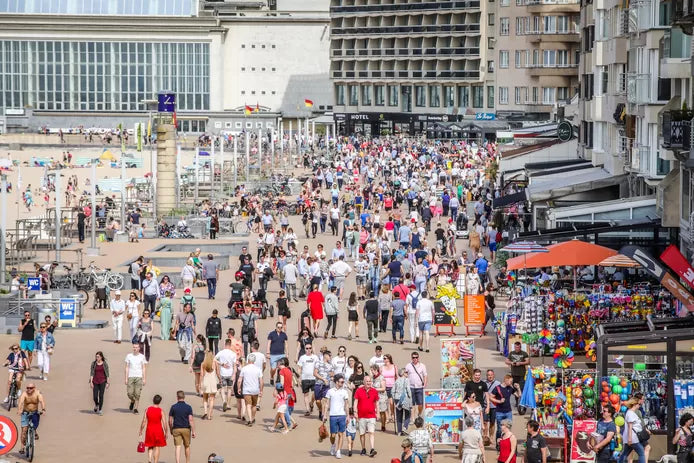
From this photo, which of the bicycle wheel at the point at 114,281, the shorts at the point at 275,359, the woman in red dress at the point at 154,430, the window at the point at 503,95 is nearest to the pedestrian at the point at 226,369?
the shorts at the point at 275,359

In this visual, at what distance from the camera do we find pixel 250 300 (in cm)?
3481

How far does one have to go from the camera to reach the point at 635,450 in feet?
67.0

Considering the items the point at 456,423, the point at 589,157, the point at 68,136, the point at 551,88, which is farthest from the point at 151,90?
the point at 456,423

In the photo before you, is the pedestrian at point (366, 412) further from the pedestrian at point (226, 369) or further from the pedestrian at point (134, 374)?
the pedestrian at point (134, 374)

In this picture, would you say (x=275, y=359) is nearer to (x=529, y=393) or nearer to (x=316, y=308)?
(x=529, y=393)

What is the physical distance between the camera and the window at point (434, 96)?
14025 centimetres

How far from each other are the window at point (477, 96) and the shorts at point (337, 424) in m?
116

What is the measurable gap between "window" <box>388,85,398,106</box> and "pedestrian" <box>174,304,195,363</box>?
115622 millimetres

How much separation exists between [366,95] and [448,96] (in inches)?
429

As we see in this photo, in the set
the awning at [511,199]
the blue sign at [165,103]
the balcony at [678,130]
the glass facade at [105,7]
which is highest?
the glass facade at [105,7]

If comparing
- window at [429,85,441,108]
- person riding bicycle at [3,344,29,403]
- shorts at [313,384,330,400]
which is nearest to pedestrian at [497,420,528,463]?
shorts at [313,384,330,400]

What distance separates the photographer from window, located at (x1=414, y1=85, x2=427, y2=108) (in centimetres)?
14175

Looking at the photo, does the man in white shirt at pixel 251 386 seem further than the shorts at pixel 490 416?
Yes

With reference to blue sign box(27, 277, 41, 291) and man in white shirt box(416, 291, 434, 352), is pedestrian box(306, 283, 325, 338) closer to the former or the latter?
man in white shirt box(416, 291, 434, 352)
